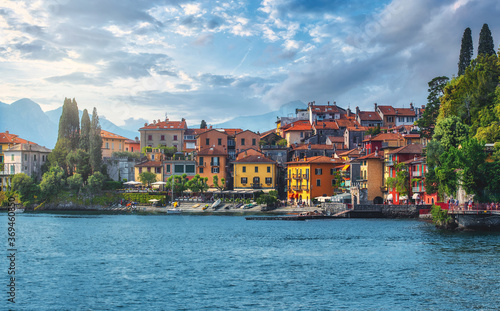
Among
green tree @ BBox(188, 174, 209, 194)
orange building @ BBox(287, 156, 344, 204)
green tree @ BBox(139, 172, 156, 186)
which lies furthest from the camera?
green tree @ BBox(139, 172, 156, 186)

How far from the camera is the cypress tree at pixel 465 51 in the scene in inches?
3481

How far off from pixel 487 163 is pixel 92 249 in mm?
38835

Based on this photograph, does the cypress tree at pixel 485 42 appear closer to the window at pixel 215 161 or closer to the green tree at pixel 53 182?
the window at pixel 215 161

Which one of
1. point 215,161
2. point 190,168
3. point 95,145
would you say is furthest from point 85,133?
point 215,161

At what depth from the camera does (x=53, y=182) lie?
98500 millimetres

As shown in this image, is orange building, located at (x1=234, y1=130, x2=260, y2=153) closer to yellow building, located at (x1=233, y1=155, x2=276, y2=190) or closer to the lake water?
yellow building, located at (x1=233, y1=155, x2=276, y2=190)

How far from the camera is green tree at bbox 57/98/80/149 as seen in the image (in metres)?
105

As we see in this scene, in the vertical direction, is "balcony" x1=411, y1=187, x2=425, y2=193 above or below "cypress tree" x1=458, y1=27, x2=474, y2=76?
below

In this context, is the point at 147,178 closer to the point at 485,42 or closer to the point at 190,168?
the point at 190,168

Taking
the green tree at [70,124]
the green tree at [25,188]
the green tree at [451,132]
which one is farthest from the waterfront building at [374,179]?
the green tree at [25,188]

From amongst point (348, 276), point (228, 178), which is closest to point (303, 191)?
point (228, 178)

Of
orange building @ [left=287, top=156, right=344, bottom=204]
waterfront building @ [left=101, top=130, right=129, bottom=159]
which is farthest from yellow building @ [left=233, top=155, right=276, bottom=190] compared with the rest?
waterfront building @ [left=101, top=130, right=129, bottom=159]

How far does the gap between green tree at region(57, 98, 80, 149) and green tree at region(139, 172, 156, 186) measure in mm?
14484

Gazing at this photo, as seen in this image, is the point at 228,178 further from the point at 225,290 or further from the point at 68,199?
the point at 225,290
